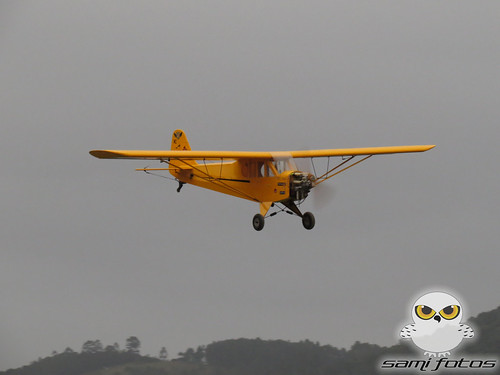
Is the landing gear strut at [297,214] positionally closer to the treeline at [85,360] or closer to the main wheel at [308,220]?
the main wheel at [308,220]

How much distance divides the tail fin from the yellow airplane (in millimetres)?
3498

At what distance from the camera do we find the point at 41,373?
302ft

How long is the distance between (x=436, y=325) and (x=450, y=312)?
0.73 meters

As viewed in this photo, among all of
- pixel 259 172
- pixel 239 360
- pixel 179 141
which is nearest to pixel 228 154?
pixel 259 172

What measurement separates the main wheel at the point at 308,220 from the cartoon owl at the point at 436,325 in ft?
17.8

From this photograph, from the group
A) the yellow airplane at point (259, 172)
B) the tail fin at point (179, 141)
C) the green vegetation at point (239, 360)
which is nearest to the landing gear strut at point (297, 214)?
the yellow airplane at point (259, 172)

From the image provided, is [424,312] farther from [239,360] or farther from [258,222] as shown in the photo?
[239,360]

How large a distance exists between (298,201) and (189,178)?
7.12 metres

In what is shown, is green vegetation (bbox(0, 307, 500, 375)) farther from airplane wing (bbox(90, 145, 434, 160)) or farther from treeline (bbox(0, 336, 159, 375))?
airplane wing (bbox(90, 145, 434, 160))

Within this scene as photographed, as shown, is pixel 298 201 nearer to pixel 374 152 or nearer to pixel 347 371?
pixel 374 152

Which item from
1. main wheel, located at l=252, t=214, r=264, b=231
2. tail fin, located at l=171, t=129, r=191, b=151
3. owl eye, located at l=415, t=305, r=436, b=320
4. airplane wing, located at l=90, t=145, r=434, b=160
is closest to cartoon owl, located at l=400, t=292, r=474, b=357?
owl eye, located at l=415, t=305, r=436, b=320

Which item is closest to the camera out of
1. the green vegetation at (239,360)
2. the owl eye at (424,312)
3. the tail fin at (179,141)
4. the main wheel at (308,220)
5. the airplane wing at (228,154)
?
the owl eye at (424,312)

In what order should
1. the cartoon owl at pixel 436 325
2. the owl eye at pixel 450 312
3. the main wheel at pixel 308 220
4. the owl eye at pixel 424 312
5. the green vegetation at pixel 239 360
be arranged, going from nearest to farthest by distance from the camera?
the cartoon owl at pixel 436 325 < the owl eye at pixel 450 312 < the owl eye at pixel 424 312 < the main wheel at pixel 308 220 < the green vegetation at pixel 239 360

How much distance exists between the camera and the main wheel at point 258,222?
37.8 metres
